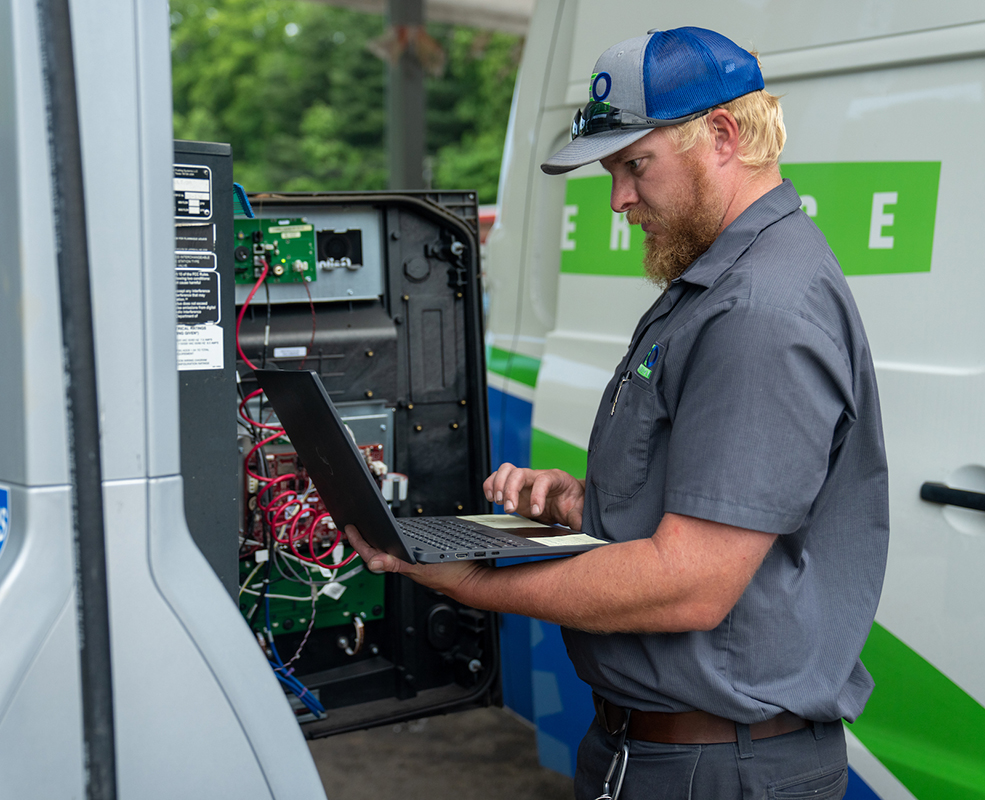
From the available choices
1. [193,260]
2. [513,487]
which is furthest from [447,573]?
[193,260]

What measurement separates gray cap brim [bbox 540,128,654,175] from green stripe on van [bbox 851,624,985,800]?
1.06 meters

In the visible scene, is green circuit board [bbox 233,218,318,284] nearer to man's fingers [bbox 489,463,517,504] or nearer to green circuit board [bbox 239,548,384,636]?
Result: green circuit board [bbox 239,548,384,636]

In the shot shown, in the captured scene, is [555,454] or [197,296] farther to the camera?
[555,454]

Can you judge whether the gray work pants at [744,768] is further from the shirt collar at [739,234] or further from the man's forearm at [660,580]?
the shirt collar at [739,234]

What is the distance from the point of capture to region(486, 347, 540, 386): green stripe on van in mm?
2750

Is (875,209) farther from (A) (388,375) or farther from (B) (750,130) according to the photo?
(A) (388,375)

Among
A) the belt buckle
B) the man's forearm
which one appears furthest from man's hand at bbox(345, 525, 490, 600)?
the belt buckle

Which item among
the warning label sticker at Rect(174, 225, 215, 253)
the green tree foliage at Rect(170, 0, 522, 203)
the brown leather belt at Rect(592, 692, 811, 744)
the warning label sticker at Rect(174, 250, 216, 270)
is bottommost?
the brown leather belt at Rect(592, 692, 811, 744)

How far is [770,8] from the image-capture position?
2045mm

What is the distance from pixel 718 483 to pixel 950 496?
730mm

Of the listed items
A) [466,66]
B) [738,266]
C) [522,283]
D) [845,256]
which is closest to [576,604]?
[738,266]

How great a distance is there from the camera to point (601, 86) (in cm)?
149

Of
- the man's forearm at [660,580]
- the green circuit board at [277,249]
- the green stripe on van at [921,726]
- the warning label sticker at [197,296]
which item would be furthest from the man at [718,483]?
the green circuit board at [277,249]

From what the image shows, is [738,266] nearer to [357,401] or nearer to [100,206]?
[100,206]
